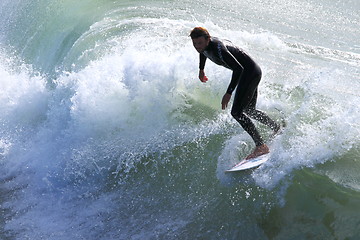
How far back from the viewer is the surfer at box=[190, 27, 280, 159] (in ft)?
15.3

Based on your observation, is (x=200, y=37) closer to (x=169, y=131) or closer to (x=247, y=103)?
(x=247, y=103)

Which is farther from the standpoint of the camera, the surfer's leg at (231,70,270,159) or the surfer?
the surfer's leg at (231,70,270,159)

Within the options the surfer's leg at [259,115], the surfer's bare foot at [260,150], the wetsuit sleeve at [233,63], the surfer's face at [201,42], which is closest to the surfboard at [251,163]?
the surfer's bare foot at [260,150]

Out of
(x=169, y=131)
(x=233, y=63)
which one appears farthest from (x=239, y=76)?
(x=169, y=131)

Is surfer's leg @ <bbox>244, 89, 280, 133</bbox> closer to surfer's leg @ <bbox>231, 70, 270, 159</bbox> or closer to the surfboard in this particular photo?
surfer's leg @ <bbox>231, 70, 270, 159</bbox>

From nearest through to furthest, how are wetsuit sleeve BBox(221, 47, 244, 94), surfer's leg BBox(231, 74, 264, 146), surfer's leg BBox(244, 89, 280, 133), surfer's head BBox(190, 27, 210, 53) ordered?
surfer's head BBox(190, 27, 210, 53)
wetsuit sleeve BBox(221, 47, 244, 94)
surfer's leg BBox(231, 74, 264, 146)
surfer's leg BBox(244, 89, 280, 133)

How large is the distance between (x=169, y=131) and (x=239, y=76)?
1.84 metres

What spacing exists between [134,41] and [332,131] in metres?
4.25

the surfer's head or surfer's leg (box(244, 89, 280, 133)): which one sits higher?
the surfer's head

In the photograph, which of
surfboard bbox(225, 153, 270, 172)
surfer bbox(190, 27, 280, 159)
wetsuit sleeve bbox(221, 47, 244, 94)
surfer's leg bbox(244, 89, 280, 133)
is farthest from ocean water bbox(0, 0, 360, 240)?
wetsuit sleeve bbox(221, 47, 244, 94)

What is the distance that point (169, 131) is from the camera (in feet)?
20.2

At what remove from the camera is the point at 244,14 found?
9414 mm

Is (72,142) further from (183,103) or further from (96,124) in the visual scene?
(183,103)

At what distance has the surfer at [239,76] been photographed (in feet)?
15.3
